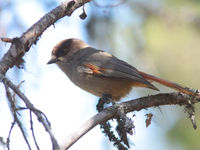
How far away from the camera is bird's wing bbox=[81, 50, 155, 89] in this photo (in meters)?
4.59

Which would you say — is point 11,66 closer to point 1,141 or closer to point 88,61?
point 1,141

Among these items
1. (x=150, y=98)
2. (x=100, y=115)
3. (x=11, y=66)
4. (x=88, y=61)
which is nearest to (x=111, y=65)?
(x=88, y=61)

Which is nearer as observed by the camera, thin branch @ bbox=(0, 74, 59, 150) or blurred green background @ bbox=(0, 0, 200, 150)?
thin branch @ bbox=(0, 74, 59, 150)

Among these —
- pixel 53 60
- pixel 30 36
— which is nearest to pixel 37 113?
pixel 30 36

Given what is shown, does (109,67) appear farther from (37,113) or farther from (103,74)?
(37,113)

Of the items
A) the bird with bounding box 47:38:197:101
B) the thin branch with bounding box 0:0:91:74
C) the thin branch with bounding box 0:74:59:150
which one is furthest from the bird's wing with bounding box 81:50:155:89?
the thin branch with bounding box 0:74:59:150

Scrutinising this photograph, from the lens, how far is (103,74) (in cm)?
471

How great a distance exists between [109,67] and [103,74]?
188mm

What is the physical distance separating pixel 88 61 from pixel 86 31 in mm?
542

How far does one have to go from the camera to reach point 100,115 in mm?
3105

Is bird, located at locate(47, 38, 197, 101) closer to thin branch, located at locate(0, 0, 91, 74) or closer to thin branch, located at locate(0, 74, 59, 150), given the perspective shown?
thin branch, located at locate(0, 0, 91, 74)

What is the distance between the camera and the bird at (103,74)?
15.1 feet

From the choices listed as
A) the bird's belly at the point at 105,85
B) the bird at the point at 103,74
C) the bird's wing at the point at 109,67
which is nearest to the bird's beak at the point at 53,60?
the bird at the point at 103,74

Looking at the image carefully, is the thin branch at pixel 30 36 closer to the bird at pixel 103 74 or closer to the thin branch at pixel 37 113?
the thin branch at pixel 37 113
